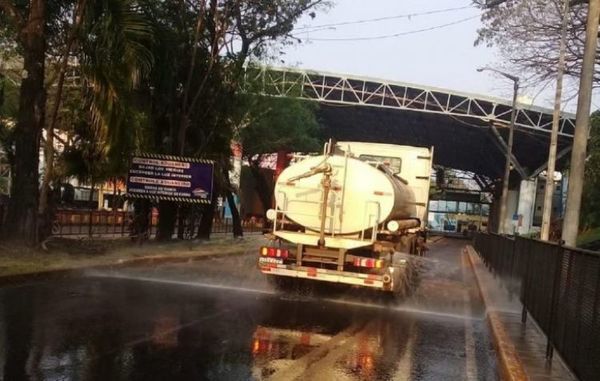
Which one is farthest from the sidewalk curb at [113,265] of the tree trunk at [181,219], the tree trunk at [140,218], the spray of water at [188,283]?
the tree trunk at [181,219]

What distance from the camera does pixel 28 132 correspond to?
15.3 meters

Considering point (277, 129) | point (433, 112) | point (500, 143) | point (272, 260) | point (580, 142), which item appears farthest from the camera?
point (500, 143)

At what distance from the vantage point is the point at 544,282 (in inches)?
375

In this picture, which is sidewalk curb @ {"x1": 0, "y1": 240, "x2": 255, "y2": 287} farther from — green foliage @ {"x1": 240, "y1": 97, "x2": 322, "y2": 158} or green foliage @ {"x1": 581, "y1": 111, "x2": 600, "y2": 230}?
green foliage @ {"x1": 581, "y1": 111, "x2": 600, "y2": 230}

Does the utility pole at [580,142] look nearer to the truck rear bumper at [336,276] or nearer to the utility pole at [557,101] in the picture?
the truck rear bumper at [336,276]

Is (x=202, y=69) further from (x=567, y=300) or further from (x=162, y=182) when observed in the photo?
(x=567, y=300)

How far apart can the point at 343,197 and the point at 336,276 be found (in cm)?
137

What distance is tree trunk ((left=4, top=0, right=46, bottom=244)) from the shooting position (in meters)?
15.2

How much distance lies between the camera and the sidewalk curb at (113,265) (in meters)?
12.5

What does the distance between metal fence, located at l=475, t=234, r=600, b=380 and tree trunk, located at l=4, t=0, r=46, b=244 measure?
33.4 feet

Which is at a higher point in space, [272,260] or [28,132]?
[28,132]

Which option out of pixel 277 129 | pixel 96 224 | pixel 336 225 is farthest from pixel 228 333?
pixel 277 129

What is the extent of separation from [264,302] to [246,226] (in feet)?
124

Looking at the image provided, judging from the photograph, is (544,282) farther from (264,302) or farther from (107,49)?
(107,49)
